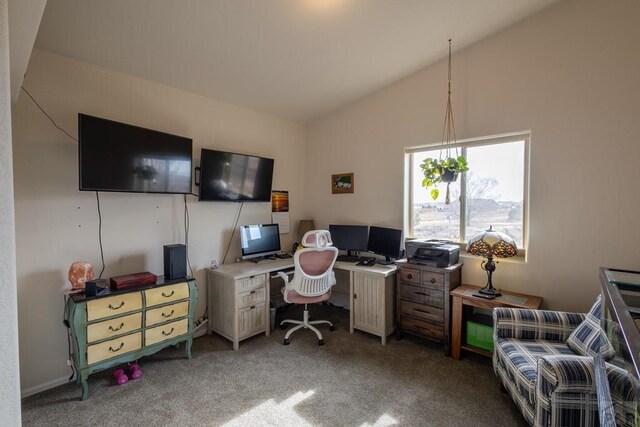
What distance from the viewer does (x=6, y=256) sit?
2.74 feet

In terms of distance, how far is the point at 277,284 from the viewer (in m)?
3.94

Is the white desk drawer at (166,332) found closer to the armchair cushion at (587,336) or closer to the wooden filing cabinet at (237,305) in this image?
the wooden filing cabinet at (237,305)

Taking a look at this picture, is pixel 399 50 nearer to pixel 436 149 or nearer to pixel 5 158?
pixel 436 149

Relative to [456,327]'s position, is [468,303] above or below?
above

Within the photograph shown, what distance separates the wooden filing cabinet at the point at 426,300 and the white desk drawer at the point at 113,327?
2459mm

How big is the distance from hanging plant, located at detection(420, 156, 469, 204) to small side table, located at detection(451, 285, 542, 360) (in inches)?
39.9

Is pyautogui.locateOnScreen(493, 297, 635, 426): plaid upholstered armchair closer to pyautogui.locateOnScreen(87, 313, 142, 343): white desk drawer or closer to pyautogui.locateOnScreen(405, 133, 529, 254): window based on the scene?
pyautogui.locateOnScreen(405, 133, 529, 254): window

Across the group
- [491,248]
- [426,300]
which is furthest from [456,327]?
[491,248]

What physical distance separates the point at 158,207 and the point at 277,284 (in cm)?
178

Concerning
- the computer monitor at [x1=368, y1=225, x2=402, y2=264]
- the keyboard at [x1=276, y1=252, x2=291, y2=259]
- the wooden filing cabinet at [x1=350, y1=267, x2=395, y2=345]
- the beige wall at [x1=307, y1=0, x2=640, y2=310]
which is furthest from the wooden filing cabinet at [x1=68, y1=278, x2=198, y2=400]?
the beige wall at [x1=307, y1=0, x2=640, y2=310]

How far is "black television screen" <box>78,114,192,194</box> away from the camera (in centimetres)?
219

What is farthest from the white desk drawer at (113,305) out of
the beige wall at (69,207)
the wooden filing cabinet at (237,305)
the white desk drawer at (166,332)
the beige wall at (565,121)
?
the beige wall at (565,121)

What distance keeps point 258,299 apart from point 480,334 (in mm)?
2166

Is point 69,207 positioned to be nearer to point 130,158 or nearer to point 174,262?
point 130,158
